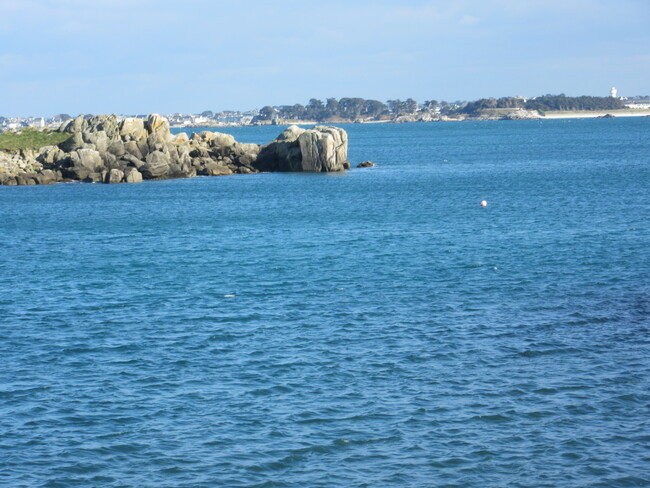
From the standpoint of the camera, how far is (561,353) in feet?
86.9

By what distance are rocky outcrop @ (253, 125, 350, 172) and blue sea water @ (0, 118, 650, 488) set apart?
127 ft

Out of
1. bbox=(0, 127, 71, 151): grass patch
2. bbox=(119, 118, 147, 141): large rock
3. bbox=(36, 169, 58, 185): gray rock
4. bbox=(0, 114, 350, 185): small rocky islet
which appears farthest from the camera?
bbox=(0, 127, 71, 151): grass patch

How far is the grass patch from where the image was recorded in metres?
98.4

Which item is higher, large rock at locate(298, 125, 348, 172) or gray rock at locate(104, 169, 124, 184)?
large rock at locate(298, 125, 348, 172)

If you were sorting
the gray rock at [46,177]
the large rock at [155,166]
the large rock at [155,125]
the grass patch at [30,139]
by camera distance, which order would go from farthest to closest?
1. the grass patch at [30,139]
2. the large rock at [155,125]
3. the large rock at [155,166]
4. the gray rock at [46,177]

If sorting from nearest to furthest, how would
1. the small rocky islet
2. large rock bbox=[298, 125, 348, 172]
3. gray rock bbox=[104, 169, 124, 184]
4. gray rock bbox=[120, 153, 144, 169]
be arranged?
gray rock bbox=[104, 169, 124, 184] < the small rocky islet < gray rock bbox=[120, 153, 144, 169] < large rock bbox=[298, 125, 348, 172]

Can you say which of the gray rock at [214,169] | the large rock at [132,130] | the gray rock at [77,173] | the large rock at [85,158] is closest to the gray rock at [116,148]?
the large rock at [85,158]

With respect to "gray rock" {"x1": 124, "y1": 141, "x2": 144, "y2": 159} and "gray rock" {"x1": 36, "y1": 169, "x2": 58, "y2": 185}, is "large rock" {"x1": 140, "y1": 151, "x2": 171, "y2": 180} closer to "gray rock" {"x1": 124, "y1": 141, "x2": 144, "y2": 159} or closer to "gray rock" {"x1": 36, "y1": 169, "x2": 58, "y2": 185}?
"gray rock" {"x1": 124, "y1": 141, "x2": 144, "y2": 159}

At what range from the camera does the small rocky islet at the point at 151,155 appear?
9056cm

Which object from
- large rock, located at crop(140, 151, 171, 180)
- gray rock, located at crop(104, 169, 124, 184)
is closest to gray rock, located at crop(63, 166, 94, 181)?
gray rock, located at crop(104, 169, 124, 184)

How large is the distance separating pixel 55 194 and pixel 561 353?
204 feet

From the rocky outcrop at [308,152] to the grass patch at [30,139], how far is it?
23.9m

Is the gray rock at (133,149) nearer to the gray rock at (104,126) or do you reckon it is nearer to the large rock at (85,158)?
the gray rock at (104,126)

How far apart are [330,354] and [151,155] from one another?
69550 millimetres
